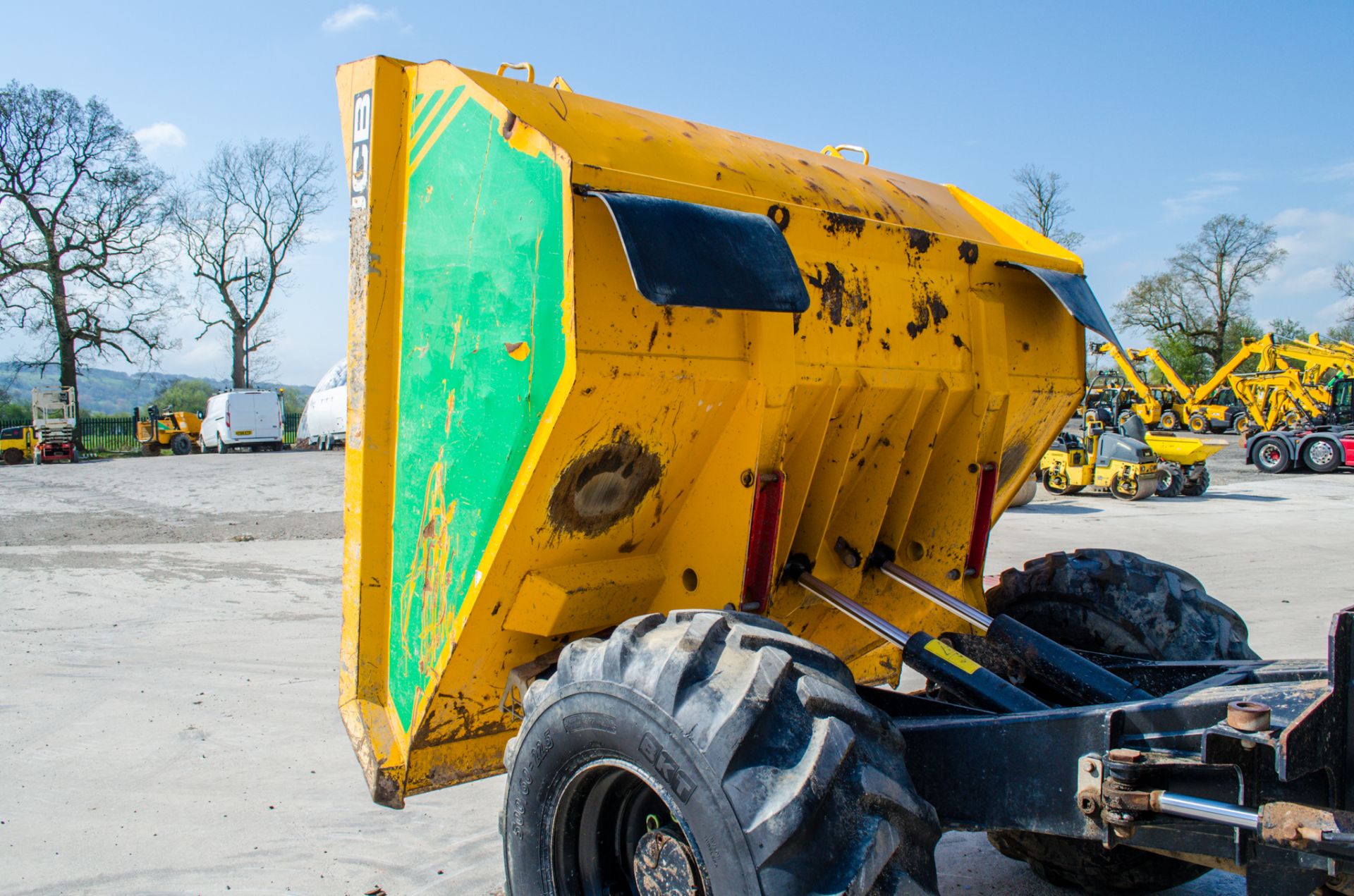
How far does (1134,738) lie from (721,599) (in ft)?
4.30

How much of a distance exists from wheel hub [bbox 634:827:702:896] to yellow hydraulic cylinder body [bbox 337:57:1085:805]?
76 cm

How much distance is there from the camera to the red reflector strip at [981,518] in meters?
3.72

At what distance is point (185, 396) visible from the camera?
181 feet

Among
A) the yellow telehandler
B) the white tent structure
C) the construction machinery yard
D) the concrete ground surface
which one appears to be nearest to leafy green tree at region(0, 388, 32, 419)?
the yellow telehandler

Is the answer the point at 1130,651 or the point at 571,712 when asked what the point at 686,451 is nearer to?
the point at 571,712

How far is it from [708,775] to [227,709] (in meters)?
4.16

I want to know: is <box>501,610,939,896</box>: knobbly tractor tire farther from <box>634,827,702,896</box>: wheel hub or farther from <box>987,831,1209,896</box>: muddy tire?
<box>987,831,1209,896</box>: muddy tire

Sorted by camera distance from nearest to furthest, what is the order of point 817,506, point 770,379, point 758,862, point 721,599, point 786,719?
1. point 758,862
2. point 786,719
3. point 770,379
4. point 721,599
5. point 817,506

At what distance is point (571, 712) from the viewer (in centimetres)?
253

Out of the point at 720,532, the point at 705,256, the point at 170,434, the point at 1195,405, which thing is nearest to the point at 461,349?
the point at 705,256

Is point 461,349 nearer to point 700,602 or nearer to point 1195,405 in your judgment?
point 700,602

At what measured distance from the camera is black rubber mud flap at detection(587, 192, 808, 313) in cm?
246

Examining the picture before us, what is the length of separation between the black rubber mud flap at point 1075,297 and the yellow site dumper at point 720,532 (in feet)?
0.08

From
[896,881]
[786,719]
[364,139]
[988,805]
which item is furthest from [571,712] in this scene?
[364,139]
